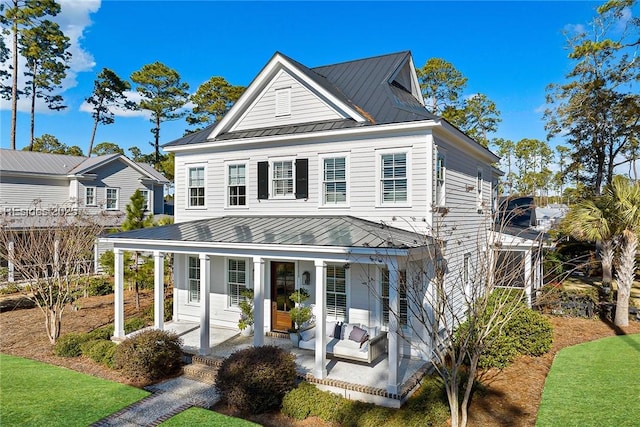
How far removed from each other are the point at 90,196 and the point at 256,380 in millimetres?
25888

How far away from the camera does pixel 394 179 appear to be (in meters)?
11.6

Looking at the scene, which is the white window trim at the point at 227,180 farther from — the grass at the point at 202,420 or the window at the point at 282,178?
the grass at the point at 202,420

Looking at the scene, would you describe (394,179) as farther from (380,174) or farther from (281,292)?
(281,292)

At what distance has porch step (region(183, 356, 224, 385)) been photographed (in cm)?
996

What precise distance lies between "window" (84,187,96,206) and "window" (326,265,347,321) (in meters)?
23.6

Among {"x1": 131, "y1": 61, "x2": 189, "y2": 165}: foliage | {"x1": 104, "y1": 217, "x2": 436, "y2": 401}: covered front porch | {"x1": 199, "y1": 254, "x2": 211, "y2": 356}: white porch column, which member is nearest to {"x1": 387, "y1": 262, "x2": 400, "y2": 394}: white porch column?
{"x1": 104, "y1": 217, "x2": 436, "y2": 401}: covered front porch

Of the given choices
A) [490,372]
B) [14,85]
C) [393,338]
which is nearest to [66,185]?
[14,85]

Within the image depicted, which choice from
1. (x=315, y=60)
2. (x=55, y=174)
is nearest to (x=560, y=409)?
(x=315, y=60)

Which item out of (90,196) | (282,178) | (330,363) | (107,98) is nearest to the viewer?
(330,363)

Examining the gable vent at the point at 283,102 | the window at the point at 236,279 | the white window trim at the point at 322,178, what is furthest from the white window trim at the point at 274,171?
the window at the point at 236,279

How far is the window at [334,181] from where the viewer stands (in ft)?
40.7

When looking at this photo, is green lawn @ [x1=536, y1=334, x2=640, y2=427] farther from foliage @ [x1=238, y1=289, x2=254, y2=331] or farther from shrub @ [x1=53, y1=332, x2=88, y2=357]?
shrub @ [x1=53, y1=332, x2=88, y2=357]

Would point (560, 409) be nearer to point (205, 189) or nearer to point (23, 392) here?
point (23, 392)

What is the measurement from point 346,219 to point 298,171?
8.00 feet
